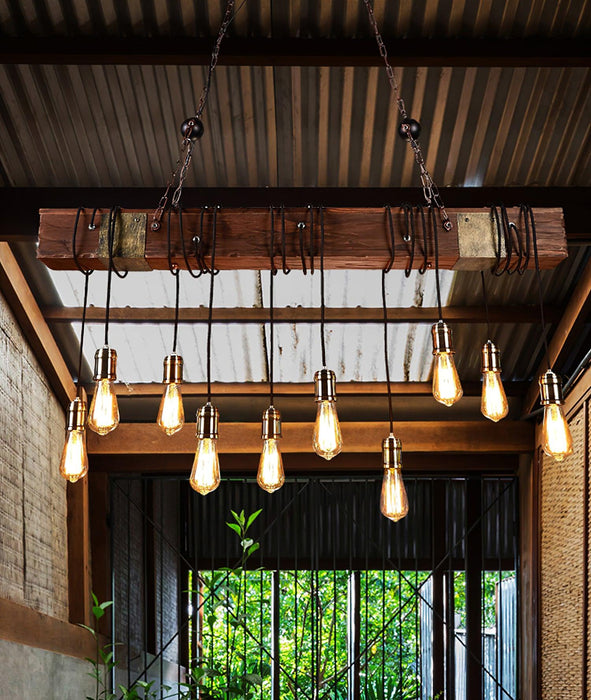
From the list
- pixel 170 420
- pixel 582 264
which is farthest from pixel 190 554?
pixel 170 420

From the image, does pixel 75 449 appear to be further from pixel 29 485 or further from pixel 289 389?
pixel 289 389

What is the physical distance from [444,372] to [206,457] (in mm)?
641

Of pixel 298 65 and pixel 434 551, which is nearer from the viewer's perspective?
pixel 298 65

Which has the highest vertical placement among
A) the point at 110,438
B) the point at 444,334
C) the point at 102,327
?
the point at 102,327

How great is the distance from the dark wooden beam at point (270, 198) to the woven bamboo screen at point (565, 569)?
4.28 feet

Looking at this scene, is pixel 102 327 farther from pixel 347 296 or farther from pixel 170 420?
pixel 170 420

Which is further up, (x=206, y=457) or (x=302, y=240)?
(x=302, y=240)

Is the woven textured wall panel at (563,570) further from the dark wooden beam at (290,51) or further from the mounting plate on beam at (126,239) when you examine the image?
the mounting plate on beam at (126,239)

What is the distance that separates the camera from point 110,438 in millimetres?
6242

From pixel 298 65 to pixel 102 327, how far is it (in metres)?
2.39

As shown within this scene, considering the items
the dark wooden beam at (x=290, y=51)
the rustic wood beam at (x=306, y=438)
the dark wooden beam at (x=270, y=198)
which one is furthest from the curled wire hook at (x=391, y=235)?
the rustic wood beam at (x=306, y=438)

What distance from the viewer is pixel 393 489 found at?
2.60m

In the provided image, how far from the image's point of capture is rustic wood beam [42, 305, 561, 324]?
18.2ft

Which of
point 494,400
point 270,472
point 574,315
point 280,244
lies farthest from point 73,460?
point 574,315
